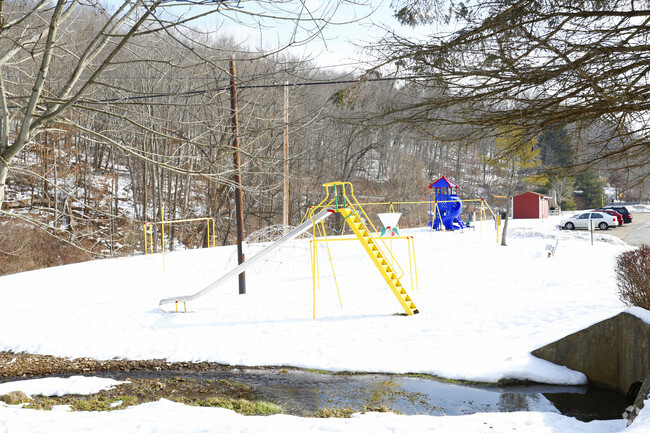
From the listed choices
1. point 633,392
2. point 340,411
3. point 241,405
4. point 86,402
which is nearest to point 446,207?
point 633,392

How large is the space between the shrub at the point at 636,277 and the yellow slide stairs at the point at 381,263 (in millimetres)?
4073

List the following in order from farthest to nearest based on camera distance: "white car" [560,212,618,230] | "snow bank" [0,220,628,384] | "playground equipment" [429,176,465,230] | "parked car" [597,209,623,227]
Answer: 1. "parked car" [597,209,623,227]
2. "white car" [560,212,618,230]
3. "playground equipment" [429,176,465,230]
4. "snow bank" [0,220,628,384]

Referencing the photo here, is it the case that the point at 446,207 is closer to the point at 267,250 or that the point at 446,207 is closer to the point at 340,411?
the point at 267,250

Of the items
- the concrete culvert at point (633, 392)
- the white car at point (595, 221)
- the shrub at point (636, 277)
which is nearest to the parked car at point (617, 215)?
the white car at point (595, 221)

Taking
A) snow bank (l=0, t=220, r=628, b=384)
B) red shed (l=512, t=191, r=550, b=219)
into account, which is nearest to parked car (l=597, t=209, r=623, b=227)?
red shed (l=512, t=191, r=550, b=219)

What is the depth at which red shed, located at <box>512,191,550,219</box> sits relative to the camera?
4288 centimetres

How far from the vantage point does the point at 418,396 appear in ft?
24.4

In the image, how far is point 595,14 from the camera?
5.05 meters

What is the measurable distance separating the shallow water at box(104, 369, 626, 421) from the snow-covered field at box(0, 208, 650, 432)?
1.18 ft

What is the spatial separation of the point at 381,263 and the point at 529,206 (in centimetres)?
3565

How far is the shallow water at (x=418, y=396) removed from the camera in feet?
22.6

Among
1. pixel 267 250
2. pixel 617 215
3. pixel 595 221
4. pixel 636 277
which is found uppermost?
pixel 617 215

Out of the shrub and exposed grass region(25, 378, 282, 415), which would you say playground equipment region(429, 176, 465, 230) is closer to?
the shrub

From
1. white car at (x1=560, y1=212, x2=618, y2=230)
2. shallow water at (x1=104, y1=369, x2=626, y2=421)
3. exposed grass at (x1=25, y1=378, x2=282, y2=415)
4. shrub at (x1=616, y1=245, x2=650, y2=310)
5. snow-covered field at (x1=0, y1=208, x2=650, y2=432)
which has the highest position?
white car at (x1=560, y1=212, x2=618, y2=230)
